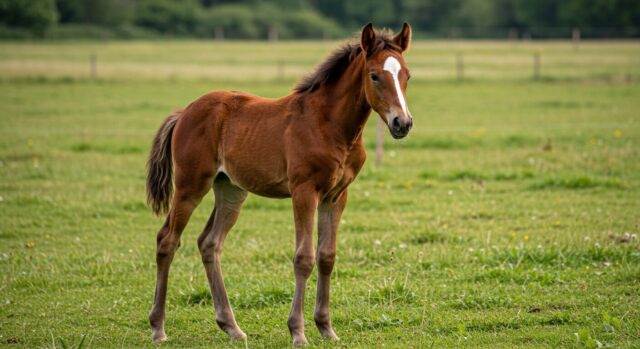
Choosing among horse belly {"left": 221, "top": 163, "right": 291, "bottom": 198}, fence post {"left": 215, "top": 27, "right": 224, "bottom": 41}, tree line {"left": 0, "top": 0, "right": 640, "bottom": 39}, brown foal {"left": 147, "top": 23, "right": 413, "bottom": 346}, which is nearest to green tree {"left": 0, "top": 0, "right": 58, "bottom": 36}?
tree line {"left": 0, "top": 0, "right": 640, "bottom": 39}

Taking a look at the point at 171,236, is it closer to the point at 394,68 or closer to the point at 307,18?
the point at 394,68

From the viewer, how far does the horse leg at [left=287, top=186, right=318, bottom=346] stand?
19.6 ft

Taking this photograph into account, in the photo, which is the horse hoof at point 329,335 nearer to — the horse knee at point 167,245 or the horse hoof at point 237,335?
the horse hoof at point 237,335

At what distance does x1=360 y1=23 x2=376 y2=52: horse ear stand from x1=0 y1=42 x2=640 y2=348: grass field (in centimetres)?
224

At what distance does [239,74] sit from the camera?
36.8 metres

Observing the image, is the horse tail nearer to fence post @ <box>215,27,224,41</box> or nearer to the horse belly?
the horse belly

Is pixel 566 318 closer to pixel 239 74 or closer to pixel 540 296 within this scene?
pixel 540 296

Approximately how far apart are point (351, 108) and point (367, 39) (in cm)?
55

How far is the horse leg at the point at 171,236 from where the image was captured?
6.53 meters

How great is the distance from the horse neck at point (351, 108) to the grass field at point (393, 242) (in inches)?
63.6

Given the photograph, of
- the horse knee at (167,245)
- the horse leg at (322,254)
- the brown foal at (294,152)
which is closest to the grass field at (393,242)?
the horse leg at (322,254)

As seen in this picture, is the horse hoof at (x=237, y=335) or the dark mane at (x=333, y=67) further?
the horse hoof at (x=237, y=335)

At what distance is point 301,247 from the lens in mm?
6062

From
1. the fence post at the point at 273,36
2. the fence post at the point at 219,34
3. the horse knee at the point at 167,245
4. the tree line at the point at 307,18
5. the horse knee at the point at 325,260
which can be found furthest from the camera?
the fence post at the point at 219,34
